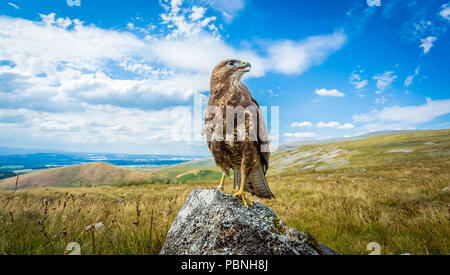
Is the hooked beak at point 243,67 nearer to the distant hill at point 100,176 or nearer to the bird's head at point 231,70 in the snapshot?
the bird's head at point 231,70

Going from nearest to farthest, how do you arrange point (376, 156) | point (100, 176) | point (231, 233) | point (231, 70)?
1. point (231, 233)
2. point (231, 70)
3. point (100, 176)
4. point (376, 156)

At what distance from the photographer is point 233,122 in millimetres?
3770

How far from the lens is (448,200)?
7.37 m

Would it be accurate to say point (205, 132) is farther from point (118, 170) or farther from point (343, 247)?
point (118, 170)

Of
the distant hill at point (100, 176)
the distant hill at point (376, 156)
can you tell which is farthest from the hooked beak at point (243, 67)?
the distant hill at point (376, 156)

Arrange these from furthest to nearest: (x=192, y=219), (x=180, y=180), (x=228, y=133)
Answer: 1. (x=180, y=180)
2. (x=228, y=133)
3. (x=192, y=219)

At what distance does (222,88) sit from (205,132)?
944mm

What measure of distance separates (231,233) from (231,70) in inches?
113

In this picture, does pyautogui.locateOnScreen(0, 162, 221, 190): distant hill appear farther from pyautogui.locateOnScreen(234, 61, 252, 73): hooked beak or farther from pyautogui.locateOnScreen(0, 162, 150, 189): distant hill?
pyautogui.locateOnScreen(234, 61, 252, 73): hooked beak

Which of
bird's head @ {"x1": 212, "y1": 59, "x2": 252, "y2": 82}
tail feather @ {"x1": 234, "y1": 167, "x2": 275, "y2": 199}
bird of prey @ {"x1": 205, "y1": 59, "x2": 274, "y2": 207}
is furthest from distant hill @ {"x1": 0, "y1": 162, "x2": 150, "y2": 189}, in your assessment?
bird's head @ {"x1": 212, "y1": 59, "x2": 252, "y2": 82}

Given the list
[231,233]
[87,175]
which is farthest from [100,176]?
[231,233]

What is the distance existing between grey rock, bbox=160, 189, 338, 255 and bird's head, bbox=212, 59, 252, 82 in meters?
2.23

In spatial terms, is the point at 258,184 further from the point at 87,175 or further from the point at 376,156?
the point at 376,156
